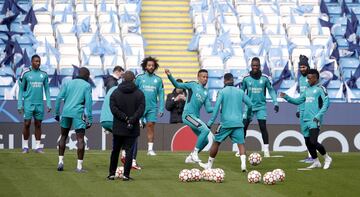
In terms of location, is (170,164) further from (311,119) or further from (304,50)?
(304,50)

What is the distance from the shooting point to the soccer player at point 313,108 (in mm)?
23125

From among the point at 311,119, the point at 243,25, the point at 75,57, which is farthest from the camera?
the point at 243,25

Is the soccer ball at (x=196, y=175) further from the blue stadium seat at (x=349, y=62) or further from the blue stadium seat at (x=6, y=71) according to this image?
the blue stadium seat at (x=349, y=62)

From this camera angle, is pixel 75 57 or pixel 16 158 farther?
pixel 75 57

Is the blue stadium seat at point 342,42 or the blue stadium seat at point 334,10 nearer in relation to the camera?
the blue stadium seat at point 342,42

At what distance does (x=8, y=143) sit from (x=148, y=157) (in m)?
5.80

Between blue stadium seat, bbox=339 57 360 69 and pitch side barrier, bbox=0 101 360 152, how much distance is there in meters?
3.34

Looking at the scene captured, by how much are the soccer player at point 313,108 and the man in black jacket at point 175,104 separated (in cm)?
654

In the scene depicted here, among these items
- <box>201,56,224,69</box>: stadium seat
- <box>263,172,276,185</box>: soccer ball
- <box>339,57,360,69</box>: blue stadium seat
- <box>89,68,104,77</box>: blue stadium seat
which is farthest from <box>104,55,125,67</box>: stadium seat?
<box>263,172,276,185</box>: soccer ball

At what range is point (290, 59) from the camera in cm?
3459

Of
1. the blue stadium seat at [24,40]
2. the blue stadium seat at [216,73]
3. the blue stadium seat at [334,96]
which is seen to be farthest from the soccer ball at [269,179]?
the blue stadium seat at [24,40]

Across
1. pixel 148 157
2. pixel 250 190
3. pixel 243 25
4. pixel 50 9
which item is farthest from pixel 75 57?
pixel 250 190

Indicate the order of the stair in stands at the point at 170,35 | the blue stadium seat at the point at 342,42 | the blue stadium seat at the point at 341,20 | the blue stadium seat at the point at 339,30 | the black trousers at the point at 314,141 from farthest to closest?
the blue stadium seat at the point at 341,20 < the blue stadium seat at the point at 339,30 < the blue stadium seat at the point at 342,42 < the stair in stands at the point at 170,35 < the black trousers at the point at 314,141

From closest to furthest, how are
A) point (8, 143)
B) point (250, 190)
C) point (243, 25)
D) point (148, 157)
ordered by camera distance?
point (250, 190), point (148, 157), point (8, 143), point (243, 25)
